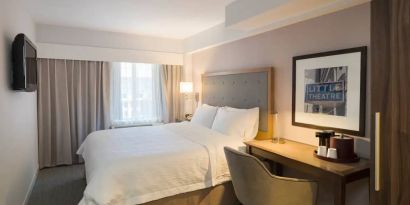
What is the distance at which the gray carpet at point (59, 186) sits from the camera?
3.00 metres

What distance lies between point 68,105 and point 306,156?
12.3 ft

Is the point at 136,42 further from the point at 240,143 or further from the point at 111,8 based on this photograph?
the point at 240,143

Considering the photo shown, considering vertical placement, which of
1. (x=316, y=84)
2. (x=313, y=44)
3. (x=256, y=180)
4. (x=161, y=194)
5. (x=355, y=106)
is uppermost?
(x=313, y=44)

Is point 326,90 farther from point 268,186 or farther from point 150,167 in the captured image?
point 150,167

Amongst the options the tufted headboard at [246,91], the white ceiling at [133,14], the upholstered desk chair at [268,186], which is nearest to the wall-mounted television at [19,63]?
the white ceiling at [133,14]

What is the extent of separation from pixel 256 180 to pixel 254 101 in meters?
1.53

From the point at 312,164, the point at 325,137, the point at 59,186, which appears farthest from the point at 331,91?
the point at 59,186

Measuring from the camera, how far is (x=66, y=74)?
4195 mm

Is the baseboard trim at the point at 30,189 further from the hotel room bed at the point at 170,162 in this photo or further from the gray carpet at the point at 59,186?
the hotel room bed at the point at 170,162

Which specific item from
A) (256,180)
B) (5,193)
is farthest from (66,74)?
(256,180)

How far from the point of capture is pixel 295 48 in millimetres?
2770

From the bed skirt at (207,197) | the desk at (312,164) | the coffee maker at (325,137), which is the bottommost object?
the bed skirt at (207,197)

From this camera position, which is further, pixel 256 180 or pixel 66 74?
pixel 66 74

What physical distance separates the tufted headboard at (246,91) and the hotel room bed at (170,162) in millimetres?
12
